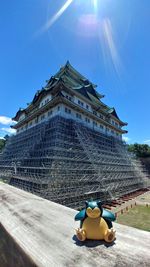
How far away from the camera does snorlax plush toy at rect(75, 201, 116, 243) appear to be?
1140 mm

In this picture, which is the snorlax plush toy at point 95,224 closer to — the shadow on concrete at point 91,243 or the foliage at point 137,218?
the shadow on concrete at point 91,243

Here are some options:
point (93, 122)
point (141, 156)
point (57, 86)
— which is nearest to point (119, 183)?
point (93, 122)

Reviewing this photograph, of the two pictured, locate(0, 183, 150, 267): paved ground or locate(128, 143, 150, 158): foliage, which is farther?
locate(128, 143, 150, 158): foliage

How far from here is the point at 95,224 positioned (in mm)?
1271

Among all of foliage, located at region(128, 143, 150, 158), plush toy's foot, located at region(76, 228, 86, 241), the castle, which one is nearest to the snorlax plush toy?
plush toy's foot, located at region(76, 228, 86, 241)

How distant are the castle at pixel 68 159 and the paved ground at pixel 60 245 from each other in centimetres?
903

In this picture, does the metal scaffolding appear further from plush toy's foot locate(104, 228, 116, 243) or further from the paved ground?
plush toy's foot locate(104, 228, 116, 243)

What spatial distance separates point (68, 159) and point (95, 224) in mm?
11705

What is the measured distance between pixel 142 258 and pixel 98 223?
437 millimetres

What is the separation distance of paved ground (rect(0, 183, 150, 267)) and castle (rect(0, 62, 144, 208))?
29.6 ft

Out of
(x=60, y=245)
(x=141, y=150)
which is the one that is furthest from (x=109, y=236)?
(x=141, y=150)

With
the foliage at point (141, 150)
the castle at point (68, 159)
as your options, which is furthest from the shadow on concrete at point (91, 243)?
the foliage at point (141, 150)

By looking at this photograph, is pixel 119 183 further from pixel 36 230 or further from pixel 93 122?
pixel 36 230

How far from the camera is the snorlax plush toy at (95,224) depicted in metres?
1.14
